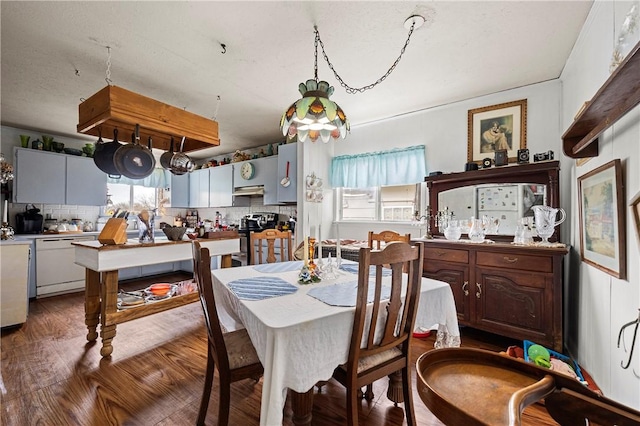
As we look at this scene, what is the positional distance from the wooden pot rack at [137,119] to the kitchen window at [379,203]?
7.04 ft

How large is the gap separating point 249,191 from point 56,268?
282 cm

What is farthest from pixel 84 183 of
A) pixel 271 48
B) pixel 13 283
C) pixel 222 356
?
pixel 222 356

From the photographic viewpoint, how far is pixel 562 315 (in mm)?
2186

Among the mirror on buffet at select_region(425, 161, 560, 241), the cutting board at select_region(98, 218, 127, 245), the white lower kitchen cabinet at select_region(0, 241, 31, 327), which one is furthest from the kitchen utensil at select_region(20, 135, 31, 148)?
the mirror on buffet at select_region(425, 161, 560, 241)

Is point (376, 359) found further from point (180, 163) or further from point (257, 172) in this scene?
point (257, 172)

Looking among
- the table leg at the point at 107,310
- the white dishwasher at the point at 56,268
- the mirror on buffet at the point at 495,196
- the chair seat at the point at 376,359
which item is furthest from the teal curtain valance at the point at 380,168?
the white dishwasher at the point at 56,268

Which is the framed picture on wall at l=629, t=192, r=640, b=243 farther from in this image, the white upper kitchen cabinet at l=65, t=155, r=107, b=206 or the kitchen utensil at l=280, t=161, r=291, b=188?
the white upper kitchen cabinet at l=65, t=155, r=107, b=206

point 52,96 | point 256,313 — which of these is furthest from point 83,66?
point 256,313

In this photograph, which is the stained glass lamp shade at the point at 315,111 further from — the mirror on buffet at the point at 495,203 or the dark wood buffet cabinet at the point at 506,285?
the mirror on buffet at the point at 495,203

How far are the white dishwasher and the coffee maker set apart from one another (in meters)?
0.52

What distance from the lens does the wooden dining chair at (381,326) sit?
3.92 ft

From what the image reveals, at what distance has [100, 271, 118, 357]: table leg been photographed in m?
2.22

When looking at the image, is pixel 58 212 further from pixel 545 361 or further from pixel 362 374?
pixel 545 361

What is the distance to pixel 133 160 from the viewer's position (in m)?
2.46
